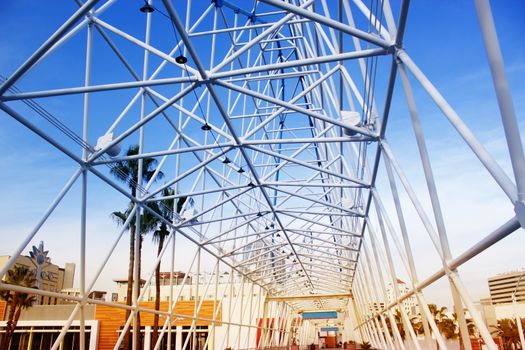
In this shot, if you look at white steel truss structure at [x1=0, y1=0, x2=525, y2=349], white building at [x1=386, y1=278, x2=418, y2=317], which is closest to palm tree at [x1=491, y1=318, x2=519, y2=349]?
white building at [x1=386, y1=278, x2=418, y2=317]

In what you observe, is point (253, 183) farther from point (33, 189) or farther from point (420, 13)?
point (420, 13)

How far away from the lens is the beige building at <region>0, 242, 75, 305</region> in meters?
54.3

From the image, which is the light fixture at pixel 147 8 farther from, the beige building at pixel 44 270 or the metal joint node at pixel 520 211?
the beige building at pixel 44 270

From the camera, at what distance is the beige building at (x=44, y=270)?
5428 cm

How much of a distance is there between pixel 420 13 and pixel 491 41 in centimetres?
474

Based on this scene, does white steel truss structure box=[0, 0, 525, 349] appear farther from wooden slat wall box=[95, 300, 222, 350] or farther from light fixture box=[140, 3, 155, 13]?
wooden slat wall box=[95, 300, 222, 350]

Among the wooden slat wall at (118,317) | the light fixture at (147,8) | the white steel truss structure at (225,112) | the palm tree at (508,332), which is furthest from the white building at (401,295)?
the wooden slat wall at (118,317)

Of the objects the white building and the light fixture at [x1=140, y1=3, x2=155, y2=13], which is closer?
the light fixture at [x1=140, y1=3, x2=155, y2=13]

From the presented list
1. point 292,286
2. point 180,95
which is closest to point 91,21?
point 180,95

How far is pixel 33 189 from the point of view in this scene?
15789 mm

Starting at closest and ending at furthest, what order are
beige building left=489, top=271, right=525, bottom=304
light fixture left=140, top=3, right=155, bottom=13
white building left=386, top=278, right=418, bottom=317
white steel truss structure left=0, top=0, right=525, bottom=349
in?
white steel truss structure left=0, top=0, right=525, bottom=349
light fixture left=140, top=3, right=155, bottom=13
white building left=386, top=278, right=418, bottom=317
beige building left=489, top=271, right=525, bottom=304

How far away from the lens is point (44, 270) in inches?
2418

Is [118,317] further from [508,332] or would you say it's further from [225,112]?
[225,112]

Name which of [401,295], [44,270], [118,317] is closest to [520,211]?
[401,295]
